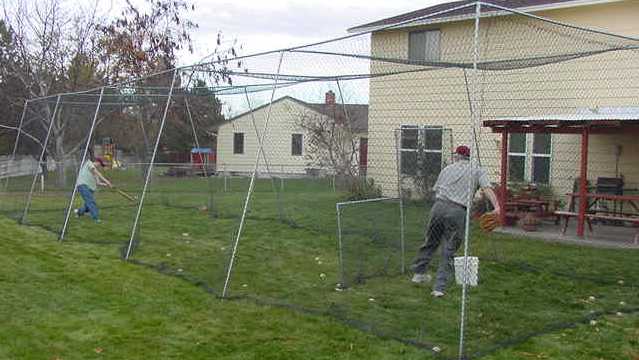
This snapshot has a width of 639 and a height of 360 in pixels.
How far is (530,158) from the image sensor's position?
15.0 meters

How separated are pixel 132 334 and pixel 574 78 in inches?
413

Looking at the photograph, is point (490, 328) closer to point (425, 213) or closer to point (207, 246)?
point (425, 213)

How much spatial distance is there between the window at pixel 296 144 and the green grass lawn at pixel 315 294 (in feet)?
5.74

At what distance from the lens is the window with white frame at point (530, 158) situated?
1477 cm

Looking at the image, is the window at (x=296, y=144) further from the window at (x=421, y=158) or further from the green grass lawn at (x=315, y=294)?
the window at (x=421, y=158)

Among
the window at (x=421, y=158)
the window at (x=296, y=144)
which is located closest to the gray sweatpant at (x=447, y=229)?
the window at (x=421, y=158)

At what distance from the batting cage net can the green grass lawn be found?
0.05m

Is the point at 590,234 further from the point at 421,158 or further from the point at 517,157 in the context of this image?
the point at 517,157

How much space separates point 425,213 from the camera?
10.2 meters

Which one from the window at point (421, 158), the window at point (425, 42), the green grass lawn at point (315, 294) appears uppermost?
the window at point (425, 42)

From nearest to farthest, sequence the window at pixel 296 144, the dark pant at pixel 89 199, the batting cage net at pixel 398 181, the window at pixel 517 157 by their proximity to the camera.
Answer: the batting cage net at pixel 398 181 → the dark pant at pixel 89 199 → the window at pixel 296 144 → the window at pixel 517 157

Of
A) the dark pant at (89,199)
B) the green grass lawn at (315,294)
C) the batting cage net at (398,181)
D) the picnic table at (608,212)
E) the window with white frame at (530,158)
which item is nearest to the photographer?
the green grass lawn at (315,294)

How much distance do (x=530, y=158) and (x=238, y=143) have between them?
6613 millimetres

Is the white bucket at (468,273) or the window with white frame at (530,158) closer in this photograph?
the white bucket at (468,273)
